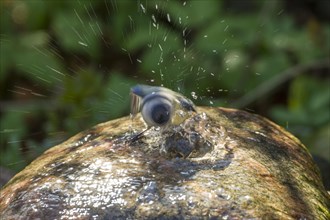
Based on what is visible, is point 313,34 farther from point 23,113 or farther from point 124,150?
point 124,150

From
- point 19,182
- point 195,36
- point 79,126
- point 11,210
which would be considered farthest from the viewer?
point 195,36

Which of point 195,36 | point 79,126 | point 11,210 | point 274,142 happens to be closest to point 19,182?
point 11,210

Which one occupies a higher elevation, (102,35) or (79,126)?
(102,35)

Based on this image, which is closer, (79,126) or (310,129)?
Answer: (79,126)

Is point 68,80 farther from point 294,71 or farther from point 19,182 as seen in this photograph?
point 19,182

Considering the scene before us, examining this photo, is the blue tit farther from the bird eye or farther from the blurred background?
the blurred background

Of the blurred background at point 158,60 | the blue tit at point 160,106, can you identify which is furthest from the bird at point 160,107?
the blurred background at point 158,60

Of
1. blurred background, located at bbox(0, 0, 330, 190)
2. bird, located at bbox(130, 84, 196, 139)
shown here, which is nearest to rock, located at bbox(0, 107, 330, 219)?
bird, located at bbox(130, 84, 196, 139)

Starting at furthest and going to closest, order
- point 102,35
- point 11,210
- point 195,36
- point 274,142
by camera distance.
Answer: point 102,35, point 195,36, point 274,142, point 11,210
